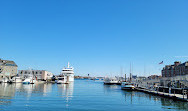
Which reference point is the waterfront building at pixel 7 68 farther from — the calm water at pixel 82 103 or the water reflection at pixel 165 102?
the water reflection at pixel 165 102

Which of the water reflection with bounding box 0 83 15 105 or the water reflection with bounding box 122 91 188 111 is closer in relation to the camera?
the water reflection with bounding box 122 91 188 111

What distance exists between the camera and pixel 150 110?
97.0 feet

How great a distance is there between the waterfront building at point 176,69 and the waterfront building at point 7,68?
5332 inches

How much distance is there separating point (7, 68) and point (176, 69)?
13908cm

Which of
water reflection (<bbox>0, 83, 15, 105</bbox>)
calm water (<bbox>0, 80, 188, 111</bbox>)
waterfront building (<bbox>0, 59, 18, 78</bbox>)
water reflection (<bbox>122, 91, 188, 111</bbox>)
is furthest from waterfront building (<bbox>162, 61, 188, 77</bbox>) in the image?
waterfront building (<bbox>0, 59, 18, 78</bbox>)

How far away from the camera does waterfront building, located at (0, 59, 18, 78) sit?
425ft

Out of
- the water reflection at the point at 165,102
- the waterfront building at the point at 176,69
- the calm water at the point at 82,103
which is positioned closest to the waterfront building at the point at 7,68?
the calm water at the point at 82,103

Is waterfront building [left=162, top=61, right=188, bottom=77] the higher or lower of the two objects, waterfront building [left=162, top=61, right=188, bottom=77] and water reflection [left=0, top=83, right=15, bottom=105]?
the higher

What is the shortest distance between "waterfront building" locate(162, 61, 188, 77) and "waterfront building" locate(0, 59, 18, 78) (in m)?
135

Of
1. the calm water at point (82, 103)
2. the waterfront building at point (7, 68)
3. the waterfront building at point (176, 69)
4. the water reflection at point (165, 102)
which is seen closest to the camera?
the calm water at point (82, 103)

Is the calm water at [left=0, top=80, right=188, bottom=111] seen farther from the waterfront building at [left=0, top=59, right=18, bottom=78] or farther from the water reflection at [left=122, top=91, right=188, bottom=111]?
the waterfront building at [left=0, top=59, right=18, bottom=78]

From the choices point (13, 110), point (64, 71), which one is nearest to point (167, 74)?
point (64, 71)

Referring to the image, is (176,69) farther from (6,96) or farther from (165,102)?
(6,96)

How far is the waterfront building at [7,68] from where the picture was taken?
425ft
